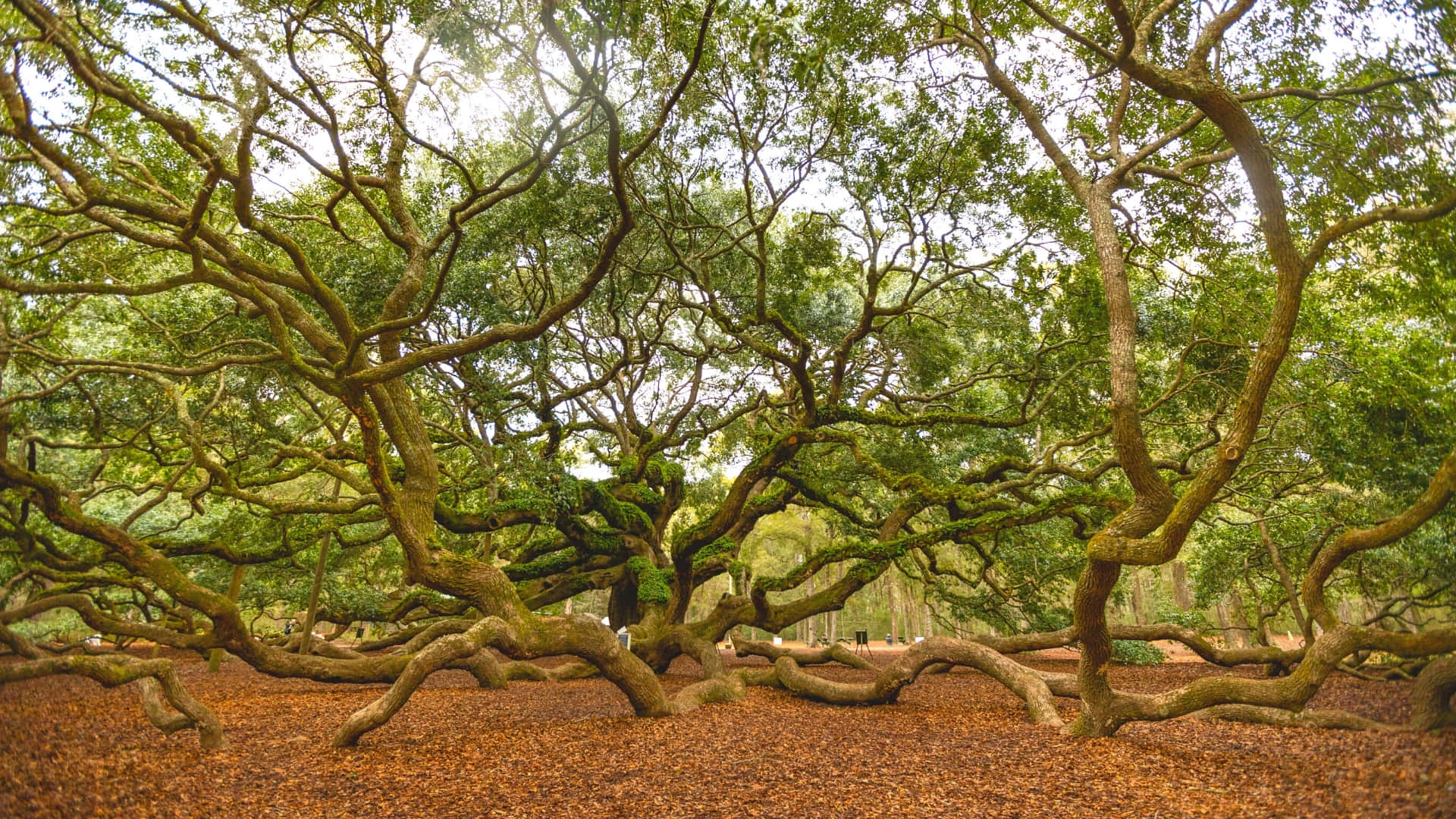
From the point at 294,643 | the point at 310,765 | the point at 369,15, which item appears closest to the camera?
the point at 310,765

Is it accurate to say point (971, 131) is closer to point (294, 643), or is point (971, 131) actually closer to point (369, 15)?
point (369, 15)

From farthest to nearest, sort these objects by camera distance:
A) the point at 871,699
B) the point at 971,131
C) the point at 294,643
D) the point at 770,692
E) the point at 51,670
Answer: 1. the point at 294,643
2. the point at 770,692
3. the point at 971,131
4. the point at 871,699
5. the point at 51,670

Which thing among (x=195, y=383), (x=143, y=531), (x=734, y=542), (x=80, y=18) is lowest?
(x=734, y=542)

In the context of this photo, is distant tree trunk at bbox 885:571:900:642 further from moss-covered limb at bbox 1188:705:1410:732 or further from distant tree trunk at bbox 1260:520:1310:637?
moss-covered limb at bbox 1188:705:1410:732

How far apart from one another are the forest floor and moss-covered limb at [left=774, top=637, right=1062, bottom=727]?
290 millimetres

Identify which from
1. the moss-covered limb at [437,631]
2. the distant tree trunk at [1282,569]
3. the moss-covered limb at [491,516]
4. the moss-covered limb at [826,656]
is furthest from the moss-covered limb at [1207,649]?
the moss-covered limb at [437,631]

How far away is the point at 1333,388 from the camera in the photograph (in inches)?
244

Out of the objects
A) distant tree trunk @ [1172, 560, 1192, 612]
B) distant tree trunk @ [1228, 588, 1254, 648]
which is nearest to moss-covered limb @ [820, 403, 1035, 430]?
distant tree trunk @ [1228, 588, 1254, 648]

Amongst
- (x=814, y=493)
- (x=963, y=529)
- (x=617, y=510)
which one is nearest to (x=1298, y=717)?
(x=963, y=529)

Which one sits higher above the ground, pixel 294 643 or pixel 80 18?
pixel 80 18

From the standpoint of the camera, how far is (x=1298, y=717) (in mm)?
5500

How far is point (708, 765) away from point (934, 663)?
3690mm

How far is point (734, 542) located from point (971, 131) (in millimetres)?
6888

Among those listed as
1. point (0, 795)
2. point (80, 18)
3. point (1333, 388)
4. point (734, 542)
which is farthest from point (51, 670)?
point (1333, 388)
